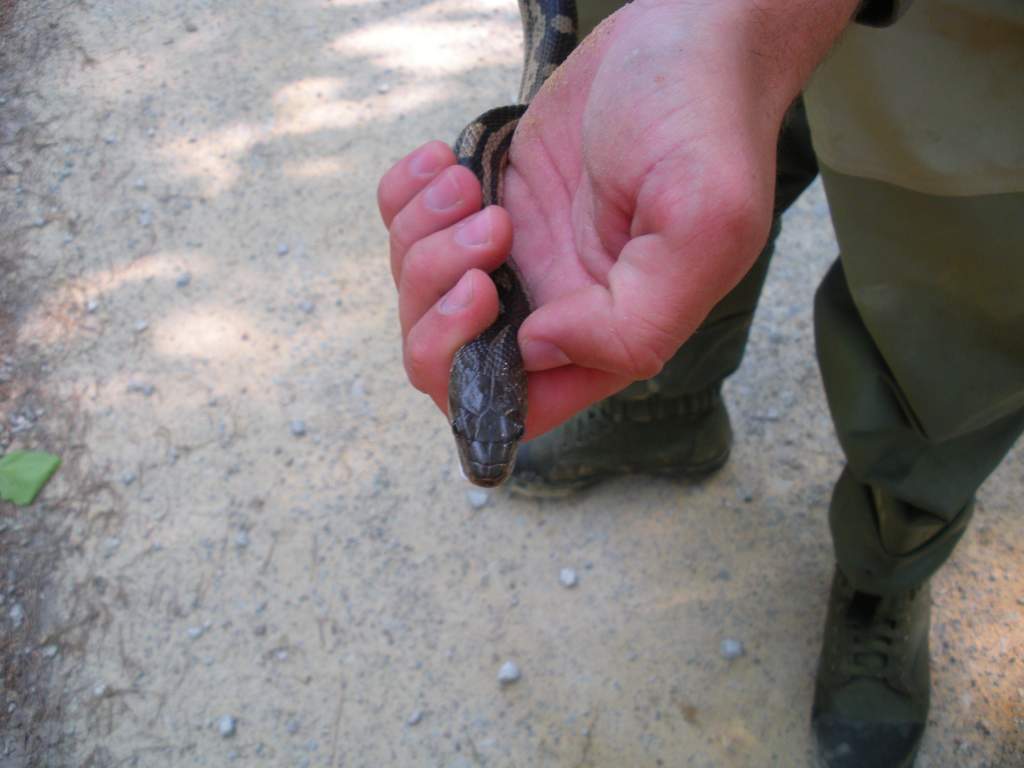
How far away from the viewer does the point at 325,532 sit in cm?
339

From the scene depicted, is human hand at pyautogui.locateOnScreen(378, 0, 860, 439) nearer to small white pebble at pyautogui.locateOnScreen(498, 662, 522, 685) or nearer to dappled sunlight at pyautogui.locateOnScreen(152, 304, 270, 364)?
small white pebble at pyautogui.locateOnScreen(498, 662, 522, 685)

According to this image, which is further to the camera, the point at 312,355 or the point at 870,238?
the point at 312,355

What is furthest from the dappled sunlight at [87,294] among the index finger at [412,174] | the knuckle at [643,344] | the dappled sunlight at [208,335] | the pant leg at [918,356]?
the pant leg at [918,356]

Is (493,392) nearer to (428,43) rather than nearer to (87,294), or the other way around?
(87,294)

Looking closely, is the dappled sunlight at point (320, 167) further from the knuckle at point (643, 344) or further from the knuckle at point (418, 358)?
the knuckle at point (643, 344)

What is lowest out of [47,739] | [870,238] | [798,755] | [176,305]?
[798,755]

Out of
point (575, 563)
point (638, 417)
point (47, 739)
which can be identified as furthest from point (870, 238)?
point (47, 739)

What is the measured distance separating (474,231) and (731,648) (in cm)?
189

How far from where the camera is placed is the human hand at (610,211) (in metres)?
1.77

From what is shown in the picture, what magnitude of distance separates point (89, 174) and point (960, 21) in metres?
4.18

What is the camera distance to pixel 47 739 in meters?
2.84

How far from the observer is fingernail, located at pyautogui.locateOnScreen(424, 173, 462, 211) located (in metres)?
2.29

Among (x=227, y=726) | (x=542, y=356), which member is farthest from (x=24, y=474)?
(x=542, y=356)

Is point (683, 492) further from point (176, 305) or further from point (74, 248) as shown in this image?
point (74, 248)
